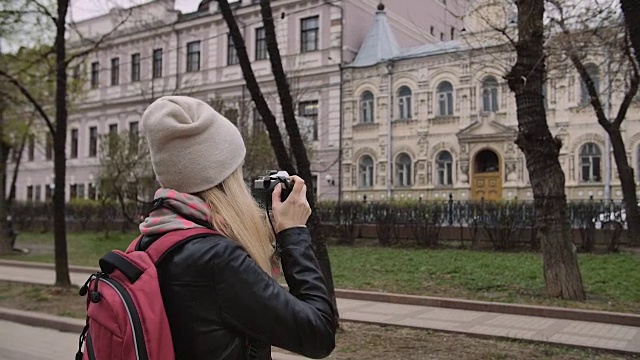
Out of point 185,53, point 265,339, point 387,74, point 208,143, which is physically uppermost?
point 185,53

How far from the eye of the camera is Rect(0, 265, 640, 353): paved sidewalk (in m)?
7.45

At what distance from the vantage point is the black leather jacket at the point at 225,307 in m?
1.76

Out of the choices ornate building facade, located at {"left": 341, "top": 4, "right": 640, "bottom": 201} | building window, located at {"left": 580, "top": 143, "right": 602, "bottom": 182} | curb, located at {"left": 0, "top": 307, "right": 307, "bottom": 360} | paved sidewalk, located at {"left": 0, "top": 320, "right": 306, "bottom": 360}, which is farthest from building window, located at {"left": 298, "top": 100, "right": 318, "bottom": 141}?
paved sidewalk, located at {"left": 0, "top": 320, "right": 306, "bottom": 360}

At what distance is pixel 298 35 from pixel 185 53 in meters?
8.10

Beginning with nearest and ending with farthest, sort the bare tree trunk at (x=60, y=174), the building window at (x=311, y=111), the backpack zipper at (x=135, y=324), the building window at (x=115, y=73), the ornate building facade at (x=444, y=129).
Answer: the backpack zipper at (x=135, y=324) → the bare tree trunk at (x=60, y=174) → the ornate building facade at (x=444, y=129) → the building window at (x=311, y=111) → the building window at (x=115, y=73)

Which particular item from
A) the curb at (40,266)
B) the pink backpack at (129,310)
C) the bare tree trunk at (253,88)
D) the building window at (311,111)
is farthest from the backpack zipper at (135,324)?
the building window at (311,111)

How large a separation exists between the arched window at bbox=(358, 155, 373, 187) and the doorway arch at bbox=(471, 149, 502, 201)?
5.32m

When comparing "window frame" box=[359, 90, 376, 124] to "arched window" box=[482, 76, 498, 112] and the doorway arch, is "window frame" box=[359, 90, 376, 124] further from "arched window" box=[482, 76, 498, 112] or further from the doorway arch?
the doorway arch

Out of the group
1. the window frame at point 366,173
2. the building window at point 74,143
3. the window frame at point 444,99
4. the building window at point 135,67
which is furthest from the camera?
the building window at point 74,143

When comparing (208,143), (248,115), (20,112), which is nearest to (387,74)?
(248,115)

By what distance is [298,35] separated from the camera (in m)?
34.7

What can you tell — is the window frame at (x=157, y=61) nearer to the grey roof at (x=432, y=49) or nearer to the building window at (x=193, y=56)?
the building window at (x=193, y=56)

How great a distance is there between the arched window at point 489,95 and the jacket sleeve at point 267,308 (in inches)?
1114

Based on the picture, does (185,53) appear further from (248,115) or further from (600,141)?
(600,141)
